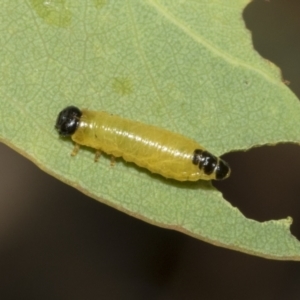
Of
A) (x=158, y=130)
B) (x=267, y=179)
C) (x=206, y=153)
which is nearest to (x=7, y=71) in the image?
(x=158, y=130)

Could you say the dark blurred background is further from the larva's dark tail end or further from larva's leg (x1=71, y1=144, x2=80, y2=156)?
larva's leg (x1=71, y1=144, x2=80, y2=156)

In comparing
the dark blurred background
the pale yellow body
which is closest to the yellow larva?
the pale yellow body

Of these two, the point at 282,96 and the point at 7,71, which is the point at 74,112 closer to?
the point at 7,71

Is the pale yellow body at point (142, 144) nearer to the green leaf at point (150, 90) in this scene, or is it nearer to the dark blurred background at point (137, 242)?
the green leaf at point (150, 90)

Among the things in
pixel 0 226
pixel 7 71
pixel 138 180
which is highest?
pixel 7 71

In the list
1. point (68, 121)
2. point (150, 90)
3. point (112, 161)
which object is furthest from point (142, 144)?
point (68, 121)
